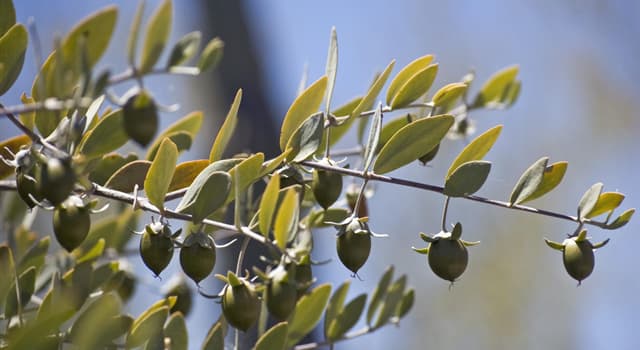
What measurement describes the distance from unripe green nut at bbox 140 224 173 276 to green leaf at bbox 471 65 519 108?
1.64 ft

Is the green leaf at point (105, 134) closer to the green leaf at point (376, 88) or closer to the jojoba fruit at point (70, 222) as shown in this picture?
the jojoba fruit at point (70, 222)

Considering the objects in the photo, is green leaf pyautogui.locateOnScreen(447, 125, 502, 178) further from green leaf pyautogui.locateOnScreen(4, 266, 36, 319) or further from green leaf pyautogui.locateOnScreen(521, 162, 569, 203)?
green leaf pyautogui.locateOnScreen(4, 266, 36, 319)

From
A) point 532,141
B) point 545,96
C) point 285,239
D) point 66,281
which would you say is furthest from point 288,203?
point 545,96

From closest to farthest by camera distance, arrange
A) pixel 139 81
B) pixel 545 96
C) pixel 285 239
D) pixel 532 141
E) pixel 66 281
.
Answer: pixel 139 81 < pixel 285 239 < pixel 66 281 < pixel 532 141 < pixel 545 96

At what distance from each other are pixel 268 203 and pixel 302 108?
10cm

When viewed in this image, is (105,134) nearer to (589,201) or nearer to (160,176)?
(160,176)

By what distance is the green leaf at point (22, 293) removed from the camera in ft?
2.53

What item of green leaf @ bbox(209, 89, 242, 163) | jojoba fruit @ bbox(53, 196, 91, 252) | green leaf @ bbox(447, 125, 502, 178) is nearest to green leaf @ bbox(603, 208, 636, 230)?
green leaf @ bbox(447, 125, 502, 178)

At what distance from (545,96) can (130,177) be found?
16.8 feet

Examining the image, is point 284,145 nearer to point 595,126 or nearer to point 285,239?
point 285,239

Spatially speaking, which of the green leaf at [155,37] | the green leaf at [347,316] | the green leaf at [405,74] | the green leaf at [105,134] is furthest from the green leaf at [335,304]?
the green leaf at [155,37]

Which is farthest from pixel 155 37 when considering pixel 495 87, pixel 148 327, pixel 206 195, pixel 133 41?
pixel 495 87

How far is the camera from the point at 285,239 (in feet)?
2.19

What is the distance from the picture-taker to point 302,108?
2.39 ft
